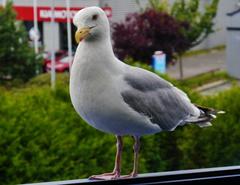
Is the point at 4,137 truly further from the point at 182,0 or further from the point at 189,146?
the point at 182,0

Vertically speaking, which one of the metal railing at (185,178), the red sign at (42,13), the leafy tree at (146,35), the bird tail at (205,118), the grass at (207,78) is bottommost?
the grass at (207,78)

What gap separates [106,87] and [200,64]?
659 cm

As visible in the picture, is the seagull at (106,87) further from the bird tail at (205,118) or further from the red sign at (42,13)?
the red sign at (42,13)

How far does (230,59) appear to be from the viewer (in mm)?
6086

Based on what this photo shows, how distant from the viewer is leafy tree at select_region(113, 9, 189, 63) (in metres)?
5.11

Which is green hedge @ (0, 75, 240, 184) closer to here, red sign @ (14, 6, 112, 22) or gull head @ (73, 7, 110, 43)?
gull head @ (73, 7, 110, 43)

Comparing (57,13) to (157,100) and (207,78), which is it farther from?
(157,100)

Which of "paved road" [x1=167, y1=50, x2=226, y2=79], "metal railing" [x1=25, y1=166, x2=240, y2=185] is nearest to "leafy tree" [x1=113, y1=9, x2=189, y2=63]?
"paved road" [x1=167, y1=50, x2=226, y2=79]

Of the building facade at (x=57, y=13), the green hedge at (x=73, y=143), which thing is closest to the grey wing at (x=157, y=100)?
the green hedge at (x=73, y=143)

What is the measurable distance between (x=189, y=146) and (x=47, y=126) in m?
0.44

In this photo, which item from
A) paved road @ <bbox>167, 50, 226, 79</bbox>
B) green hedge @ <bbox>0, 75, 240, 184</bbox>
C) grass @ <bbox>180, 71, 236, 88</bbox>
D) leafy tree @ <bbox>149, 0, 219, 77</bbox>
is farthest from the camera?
paved road @ <bbox>167, 50, 226, 79</bbox>

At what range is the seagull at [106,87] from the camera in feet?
1.86

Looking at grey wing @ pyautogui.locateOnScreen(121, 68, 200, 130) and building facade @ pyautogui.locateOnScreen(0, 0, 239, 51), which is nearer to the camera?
grey wing @ pyautogui.locateOnScreen(121, 68, 200, 130)

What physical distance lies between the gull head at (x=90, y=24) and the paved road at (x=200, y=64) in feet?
19.2
